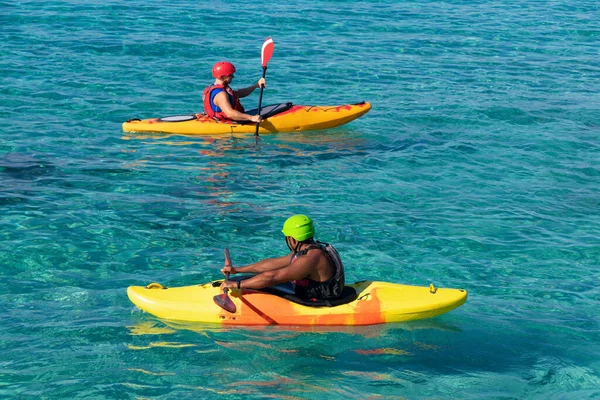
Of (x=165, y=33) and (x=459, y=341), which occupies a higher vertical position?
(x=165, y=33)

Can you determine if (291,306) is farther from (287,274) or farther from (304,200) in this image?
(304,200)

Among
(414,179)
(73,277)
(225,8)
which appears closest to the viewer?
(73,277)

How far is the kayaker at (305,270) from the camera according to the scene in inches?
292

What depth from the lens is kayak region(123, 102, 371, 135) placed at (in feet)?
44.5

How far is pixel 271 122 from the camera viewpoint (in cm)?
1377

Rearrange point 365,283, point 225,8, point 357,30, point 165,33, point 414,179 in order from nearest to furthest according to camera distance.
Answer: point 365,283, point 414,179, point 165,33, point 357,30, point 225,8

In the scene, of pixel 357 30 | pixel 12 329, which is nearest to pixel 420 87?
pixel 357 30

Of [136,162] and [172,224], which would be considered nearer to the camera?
[172,224]

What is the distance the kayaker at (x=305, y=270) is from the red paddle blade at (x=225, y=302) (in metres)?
0.09

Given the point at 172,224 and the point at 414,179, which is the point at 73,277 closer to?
the point at 172,224

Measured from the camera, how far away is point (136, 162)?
487 inches

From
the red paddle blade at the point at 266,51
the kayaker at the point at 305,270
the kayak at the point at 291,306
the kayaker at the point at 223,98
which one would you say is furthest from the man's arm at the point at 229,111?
the kayaker at the point at 305,270

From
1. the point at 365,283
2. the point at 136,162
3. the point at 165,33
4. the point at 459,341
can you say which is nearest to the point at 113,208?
the point at 136,162

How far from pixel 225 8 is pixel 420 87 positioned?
26.5 ft
